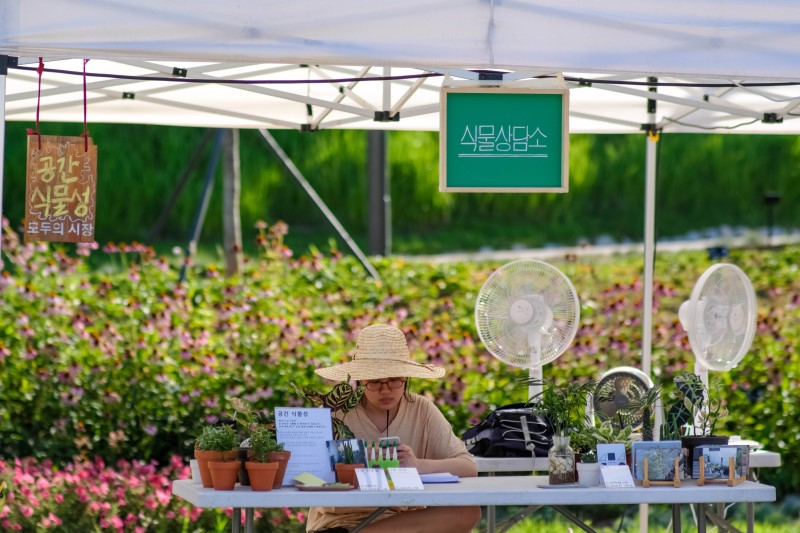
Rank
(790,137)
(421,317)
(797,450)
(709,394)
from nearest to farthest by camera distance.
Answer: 1. (709,394)
2. (797,450)
3. (421,317)
4. (790,137)

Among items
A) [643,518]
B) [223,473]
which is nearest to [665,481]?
[223,473]

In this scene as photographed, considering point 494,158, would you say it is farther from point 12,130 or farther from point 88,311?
point 12,130

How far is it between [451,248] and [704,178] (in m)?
3.14

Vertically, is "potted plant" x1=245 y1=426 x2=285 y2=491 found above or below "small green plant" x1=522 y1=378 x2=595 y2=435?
below

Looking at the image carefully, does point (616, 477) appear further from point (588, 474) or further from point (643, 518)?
point (643, 518)

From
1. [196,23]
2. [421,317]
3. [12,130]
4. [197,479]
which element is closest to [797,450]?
[421,317]

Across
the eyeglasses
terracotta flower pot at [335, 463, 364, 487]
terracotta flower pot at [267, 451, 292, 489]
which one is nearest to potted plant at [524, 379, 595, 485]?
the eyeglasses

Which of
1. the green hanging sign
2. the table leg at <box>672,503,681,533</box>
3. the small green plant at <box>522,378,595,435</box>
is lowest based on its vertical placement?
the table leg at <box>672,503,681,533</box>

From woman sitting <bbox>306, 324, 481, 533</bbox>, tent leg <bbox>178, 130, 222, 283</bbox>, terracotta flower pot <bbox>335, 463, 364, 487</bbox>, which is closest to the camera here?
terracotta flower pot <bbox>335, 463, 364, 487</bbox>

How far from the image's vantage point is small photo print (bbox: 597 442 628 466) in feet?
14.9

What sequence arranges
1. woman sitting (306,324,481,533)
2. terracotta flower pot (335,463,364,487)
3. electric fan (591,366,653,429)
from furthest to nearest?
electric fan (591,366,653,429)
woman sitting (306,324,481,533)
terracotta flower pot (335,463,364,487)

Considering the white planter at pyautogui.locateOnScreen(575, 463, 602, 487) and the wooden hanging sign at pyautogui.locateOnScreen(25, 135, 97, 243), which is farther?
the white planter at pyautogui.locateOnScreen(575, 463, 602, 487)

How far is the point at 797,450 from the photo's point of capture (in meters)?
8.11

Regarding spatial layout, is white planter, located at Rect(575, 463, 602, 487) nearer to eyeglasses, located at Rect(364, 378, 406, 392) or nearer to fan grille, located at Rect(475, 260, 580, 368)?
Answer: eyeglasses, located at Rect(364, 378, 406, 392)
